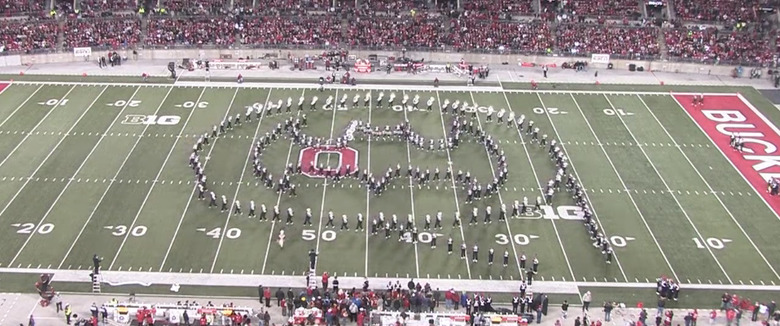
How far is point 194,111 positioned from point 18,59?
14.3 metres

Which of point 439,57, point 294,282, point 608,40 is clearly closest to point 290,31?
point 439,57

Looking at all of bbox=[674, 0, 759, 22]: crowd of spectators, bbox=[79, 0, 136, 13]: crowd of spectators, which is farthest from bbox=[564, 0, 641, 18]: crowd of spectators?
bbox=[79, 0, 136, 13]: crowd of spectators

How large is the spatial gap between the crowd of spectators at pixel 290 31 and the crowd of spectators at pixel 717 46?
20.8m

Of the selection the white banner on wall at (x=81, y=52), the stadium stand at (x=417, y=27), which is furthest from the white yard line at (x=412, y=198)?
the white banner on wall at (x=81, y=52)

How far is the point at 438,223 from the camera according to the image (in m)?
32.9

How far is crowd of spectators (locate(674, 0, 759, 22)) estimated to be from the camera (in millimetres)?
57562

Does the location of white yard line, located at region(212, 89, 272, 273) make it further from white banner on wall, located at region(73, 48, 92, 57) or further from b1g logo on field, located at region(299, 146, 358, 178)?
white banner on wall, located at region(73, 48, 92, 57)

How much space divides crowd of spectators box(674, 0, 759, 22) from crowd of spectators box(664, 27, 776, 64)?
179 centimetres

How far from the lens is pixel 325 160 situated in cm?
3844

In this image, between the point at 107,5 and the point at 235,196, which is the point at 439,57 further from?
the point at 235,196

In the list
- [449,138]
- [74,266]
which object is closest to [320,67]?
[449,138]

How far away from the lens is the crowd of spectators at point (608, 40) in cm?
5428

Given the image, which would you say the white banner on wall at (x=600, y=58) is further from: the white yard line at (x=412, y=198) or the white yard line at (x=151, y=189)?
the white yard line at (x=151, y=189)

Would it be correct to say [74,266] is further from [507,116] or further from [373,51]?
[373,51]
